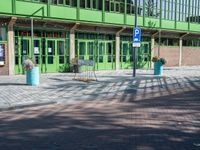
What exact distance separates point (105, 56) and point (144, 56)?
5933 mm

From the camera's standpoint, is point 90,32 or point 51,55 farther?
point 90,32

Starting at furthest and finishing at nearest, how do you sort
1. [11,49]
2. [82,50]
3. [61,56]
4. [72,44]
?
1. [82,50]
2. [72,44]
3. [61,56]
4. [11,49]

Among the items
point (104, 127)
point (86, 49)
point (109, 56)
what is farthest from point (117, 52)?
point (104, 127)

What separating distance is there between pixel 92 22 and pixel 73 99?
14244 mm

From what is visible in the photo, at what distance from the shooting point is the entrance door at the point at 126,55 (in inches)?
1142

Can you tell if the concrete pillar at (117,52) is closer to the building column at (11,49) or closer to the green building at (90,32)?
the green building at (90,32)

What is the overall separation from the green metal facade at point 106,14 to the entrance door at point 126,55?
2.11m

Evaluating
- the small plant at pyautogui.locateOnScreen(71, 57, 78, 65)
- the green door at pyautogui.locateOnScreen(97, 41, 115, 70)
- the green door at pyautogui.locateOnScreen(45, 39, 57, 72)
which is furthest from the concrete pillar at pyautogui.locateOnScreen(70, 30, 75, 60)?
the green door at pyautogui.locateOnScreen(97, 41, 115, 70)

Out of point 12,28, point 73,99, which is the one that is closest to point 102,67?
point 12,28

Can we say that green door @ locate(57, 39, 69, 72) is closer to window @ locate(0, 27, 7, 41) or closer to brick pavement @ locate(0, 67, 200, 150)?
window @ locate(0, 27, 7, 41)

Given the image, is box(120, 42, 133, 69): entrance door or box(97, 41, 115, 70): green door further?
box(120, 42, 133, 69): entrance door

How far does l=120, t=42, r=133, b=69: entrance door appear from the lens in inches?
1142

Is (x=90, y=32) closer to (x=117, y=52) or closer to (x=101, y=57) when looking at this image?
(x=101, y=57)

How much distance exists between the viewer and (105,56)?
27344mm
